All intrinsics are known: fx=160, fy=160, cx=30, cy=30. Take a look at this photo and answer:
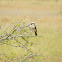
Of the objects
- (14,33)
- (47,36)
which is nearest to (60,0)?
(47,36)

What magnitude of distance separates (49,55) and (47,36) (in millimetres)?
1978

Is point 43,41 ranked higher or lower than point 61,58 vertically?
higher

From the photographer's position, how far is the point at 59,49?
5449mm

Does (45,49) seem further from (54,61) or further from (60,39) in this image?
(60,39)

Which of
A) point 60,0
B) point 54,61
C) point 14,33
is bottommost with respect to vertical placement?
point 54,61

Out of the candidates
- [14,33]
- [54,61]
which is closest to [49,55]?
[54,61]

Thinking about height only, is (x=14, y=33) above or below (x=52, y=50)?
above

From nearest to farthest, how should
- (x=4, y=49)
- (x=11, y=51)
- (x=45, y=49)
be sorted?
(x=4, y=49), (x=11, y=51), (x=45, y=49)

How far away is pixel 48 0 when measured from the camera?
→ 23328mm

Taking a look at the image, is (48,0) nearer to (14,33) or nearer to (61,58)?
(61,58)

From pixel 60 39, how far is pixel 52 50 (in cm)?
125

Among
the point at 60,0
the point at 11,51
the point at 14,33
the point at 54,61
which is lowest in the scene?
the point at 54,61

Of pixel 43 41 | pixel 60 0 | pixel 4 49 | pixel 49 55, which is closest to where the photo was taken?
pixel 4 49

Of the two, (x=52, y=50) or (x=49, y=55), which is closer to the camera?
(x=49, y=55)
